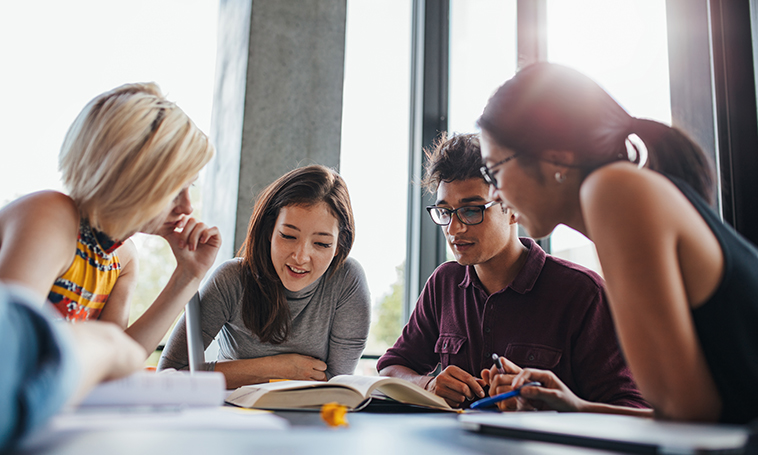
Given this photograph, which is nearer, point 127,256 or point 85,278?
point 85,278

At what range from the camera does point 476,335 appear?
157cm

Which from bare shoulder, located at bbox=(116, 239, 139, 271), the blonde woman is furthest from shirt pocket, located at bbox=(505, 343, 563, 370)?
bare shoulder, located at bbox=(116, 239, 139, 271)

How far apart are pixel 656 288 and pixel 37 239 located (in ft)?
3.37

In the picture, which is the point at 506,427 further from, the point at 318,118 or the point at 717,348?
the point at 318,118

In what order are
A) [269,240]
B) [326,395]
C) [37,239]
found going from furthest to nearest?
[269,240] < [326,395] < [37,239]

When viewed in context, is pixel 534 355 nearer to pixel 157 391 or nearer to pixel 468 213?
pixel 468 213

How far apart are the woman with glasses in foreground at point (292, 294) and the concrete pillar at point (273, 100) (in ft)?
3.00

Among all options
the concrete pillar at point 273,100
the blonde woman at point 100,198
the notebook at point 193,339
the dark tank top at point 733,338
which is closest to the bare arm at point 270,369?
the notebook at point 193,339

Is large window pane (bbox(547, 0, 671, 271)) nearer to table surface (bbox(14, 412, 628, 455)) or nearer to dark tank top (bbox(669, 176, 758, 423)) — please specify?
dark tank top (bbox(669, 176, 758, 423))

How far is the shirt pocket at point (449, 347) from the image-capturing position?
1583mm

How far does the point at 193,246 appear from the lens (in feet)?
4.70

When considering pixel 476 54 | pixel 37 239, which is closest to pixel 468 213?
pixel 37 239

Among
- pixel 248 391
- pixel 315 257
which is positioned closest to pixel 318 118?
pixel 315 257

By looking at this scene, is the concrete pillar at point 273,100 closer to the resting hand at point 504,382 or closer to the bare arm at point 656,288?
the resting hand at point 504,382
